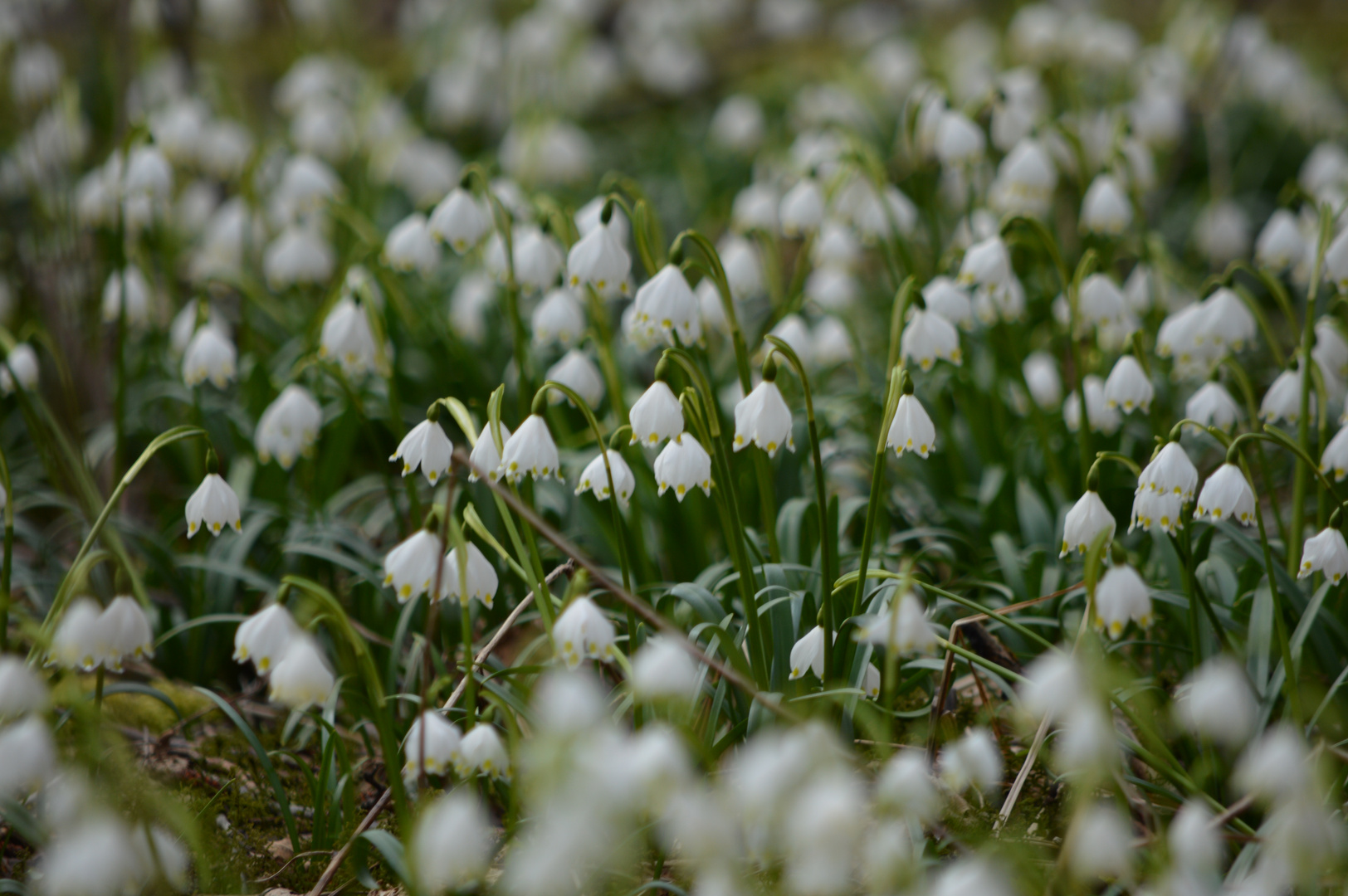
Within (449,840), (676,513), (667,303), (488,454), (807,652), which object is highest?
(667,303)

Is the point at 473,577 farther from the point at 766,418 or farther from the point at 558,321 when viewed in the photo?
the point at 558,321

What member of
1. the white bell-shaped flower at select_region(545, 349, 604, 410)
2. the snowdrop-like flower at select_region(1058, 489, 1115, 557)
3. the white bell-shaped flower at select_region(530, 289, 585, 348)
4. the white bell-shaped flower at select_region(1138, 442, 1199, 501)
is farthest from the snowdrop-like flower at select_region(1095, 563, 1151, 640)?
the white bell-shaped flower at select_region(530, 289, 585, 348)

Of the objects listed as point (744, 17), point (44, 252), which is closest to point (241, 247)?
point (44, 252)

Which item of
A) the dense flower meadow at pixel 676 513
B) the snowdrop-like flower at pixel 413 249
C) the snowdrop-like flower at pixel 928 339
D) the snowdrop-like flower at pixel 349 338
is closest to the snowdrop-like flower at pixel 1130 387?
the dense flower meadow at pixel 676 513

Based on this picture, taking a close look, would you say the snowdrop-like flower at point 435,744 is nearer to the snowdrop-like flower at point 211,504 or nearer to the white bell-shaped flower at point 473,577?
the white bell-shaped flower at point 473,577

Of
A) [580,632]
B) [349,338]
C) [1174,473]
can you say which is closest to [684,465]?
[580,632]

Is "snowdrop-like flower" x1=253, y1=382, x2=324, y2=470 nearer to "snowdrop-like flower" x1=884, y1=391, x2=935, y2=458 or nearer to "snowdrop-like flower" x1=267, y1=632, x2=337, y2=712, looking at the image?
"snowdrop-like flower" x1=267, y1=632, x2=337, y2=712

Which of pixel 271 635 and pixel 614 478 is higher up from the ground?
pixel 614 478
